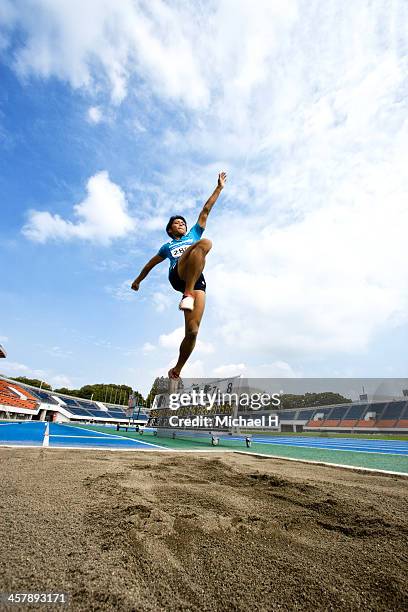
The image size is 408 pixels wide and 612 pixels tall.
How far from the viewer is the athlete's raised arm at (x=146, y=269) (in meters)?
4.64

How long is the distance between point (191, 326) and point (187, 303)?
353 mm

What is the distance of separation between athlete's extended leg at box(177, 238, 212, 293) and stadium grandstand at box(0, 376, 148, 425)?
36.2 m

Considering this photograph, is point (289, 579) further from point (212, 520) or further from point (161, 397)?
point (161, 397)

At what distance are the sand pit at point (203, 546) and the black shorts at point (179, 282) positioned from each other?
7.67 feet

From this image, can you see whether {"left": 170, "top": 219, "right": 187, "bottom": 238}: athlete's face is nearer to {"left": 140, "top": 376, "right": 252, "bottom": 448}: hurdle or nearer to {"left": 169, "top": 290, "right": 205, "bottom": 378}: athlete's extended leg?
{"left": 169, "top": 290, "right": 205, "bottom": 378}: athlete's extended leg

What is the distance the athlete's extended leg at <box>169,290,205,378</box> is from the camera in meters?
3.55

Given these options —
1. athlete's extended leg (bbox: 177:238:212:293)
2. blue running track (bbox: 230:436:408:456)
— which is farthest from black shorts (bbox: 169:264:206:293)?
blue running track (bbox: 230:436:408:456)

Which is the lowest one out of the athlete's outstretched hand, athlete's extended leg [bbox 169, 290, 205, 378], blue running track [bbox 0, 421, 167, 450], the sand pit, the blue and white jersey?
blue running track [bbox 0, 421, 167, 450]

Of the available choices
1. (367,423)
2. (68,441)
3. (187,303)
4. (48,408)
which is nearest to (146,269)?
(187,303)

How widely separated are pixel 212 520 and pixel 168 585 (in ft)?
3.59

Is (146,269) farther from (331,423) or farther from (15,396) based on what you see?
(331,423)

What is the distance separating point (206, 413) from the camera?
2088 cm

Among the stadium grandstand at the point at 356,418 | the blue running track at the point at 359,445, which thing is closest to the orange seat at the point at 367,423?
the stadium grandstand at the point at 356,418

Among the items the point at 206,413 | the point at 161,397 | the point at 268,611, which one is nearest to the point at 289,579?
the point at 268,611
